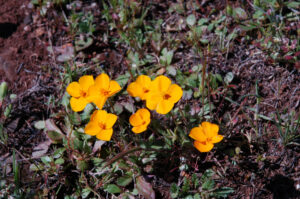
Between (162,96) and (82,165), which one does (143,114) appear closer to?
(162,96)

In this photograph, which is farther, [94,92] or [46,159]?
[46,159]

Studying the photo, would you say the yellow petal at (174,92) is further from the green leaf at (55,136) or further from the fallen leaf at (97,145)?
the green leaf at (55,136)

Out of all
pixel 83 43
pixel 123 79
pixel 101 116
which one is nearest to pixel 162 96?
pixel 101 116

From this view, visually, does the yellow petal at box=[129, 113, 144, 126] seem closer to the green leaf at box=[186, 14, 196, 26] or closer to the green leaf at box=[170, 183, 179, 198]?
the green leaf at box=[170, 183, 179, 198]

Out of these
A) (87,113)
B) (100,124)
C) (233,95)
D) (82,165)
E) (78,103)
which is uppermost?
(78,103)

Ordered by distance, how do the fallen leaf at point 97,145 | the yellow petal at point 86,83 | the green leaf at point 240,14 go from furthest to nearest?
the green leaf at point 240,14
the fallen leaf at point 97,145
the yellow petal at point 86,83

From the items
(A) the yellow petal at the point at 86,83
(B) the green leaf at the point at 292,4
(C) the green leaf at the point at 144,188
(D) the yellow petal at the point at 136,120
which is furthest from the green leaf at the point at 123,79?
(B) the green leaf at the point at 292,4

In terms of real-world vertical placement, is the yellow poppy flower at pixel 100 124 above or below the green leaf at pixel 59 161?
above

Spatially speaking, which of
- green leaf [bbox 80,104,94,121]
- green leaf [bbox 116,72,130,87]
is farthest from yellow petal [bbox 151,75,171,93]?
green leaf [bbox 80,104,94,121]
